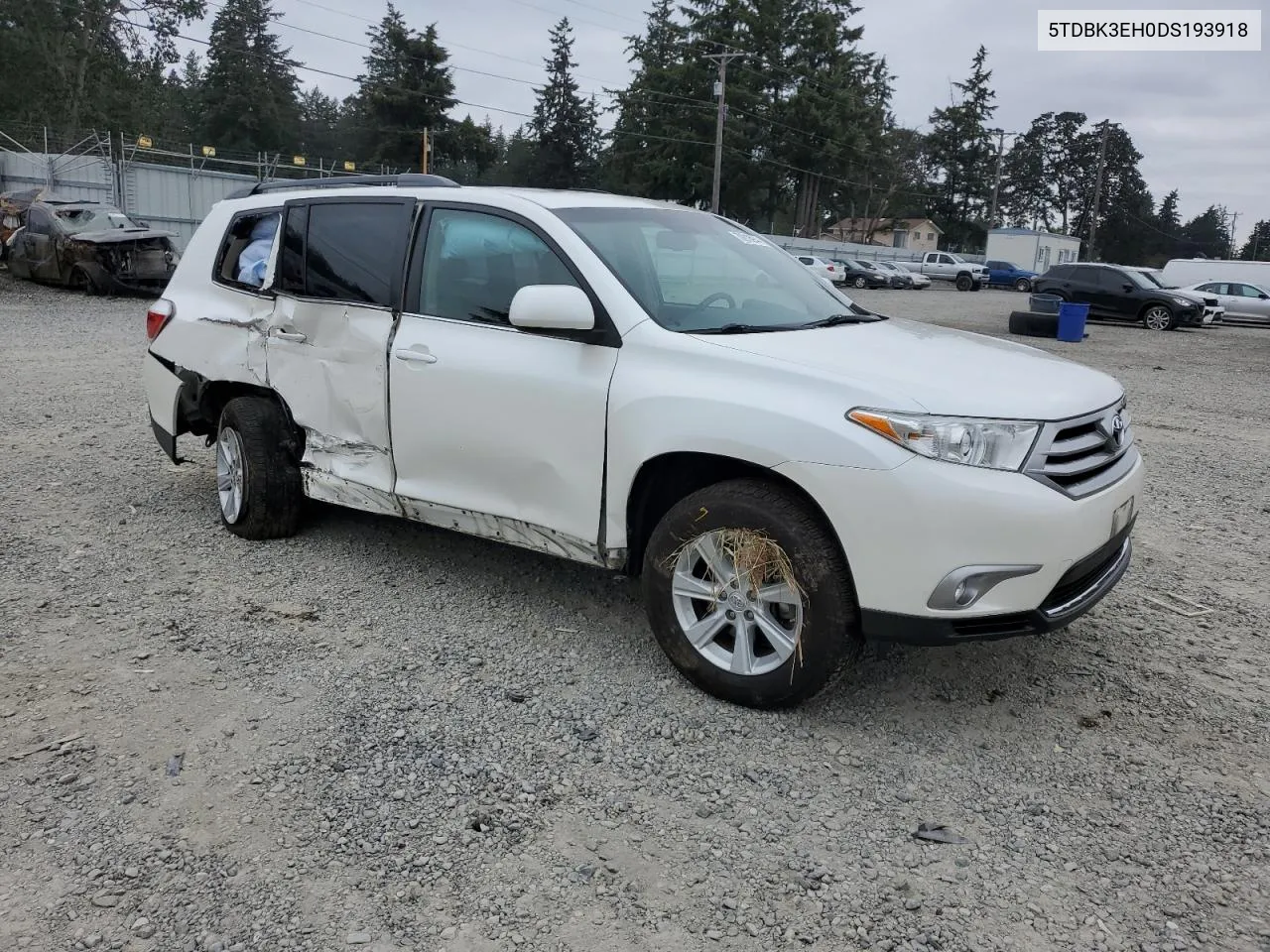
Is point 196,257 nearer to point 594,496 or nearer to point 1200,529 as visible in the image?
point 594,496

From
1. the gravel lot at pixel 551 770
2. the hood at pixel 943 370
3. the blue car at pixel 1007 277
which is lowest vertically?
the gravel lot at pixel 551 770

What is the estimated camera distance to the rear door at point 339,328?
14.9 ft

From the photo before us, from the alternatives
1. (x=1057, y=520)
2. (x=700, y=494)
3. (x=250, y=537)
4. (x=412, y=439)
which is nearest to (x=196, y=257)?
(x=250, y=537)

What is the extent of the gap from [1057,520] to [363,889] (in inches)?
91.5

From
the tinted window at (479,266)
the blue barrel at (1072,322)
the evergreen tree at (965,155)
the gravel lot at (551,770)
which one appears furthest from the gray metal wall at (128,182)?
the evergreen tree at (965,155)

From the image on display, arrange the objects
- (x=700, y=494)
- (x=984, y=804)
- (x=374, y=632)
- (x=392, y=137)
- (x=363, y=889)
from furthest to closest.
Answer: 1. (x=392, y=137)
2. (x=374, y=632)
3. (x=700, y=494)
4. (x=984, y=804)
5. (x=363, y=889)

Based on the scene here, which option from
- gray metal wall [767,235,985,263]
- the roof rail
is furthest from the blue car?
the roof rail

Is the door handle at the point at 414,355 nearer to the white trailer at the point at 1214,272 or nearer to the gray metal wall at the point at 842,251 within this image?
the white trailer at the point at 1214,272

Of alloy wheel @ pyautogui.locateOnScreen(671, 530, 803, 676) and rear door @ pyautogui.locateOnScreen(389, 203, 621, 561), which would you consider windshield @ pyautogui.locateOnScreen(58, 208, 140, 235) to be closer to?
rear door @ pyautogui.locateOnScreen(389, 203, 621, 561)

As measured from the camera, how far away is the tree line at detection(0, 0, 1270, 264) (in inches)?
2034

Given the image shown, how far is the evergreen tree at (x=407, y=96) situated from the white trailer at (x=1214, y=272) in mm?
43252

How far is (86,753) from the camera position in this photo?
3299 millimetres

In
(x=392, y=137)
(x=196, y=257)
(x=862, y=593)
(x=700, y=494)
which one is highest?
(x=392, y=137)

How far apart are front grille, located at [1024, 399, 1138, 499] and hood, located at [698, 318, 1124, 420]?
0.05 meters
